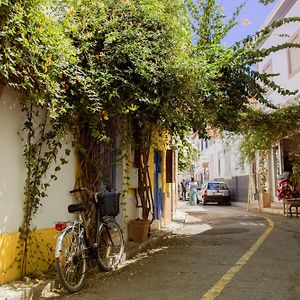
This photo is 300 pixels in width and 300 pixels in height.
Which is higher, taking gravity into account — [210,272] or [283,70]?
[283,70]

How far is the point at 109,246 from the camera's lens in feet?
24.6

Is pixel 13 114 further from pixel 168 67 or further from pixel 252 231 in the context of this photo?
pixel 252 231

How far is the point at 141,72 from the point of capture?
7.39m

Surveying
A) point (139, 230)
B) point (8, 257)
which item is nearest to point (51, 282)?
point (8, 257)

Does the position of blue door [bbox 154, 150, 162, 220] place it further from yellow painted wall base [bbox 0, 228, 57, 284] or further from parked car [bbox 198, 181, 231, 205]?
parked car [bbox 198, 181, 231, 205]

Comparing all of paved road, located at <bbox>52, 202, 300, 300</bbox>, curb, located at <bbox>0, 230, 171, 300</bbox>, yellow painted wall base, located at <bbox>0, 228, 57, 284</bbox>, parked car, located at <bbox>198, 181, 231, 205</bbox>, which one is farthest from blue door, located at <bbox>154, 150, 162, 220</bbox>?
parked car, located at <bbox>198, 181, 231, 205</bbox>

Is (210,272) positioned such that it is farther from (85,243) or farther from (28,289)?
(28,289)

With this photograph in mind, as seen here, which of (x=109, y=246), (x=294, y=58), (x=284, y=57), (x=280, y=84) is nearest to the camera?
(x=109, y=246)

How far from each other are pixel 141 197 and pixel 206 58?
3590 millimetres

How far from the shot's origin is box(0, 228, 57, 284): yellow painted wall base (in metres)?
5.96

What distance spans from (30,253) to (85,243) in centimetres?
79

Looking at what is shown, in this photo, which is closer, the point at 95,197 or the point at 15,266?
the point at 15,266

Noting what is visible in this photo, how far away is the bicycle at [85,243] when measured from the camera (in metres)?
5.83

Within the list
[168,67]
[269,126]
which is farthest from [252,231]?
[168,67]
